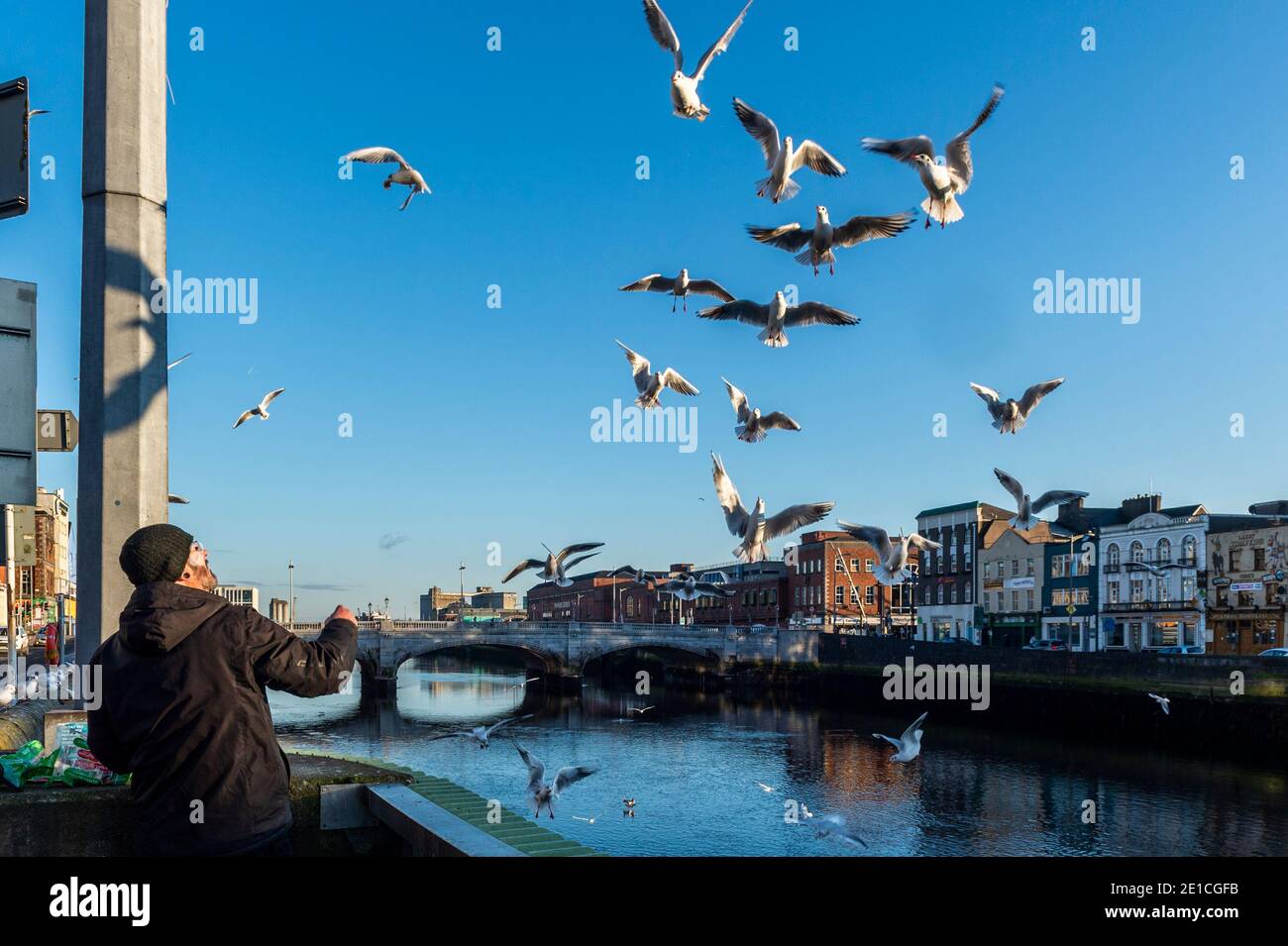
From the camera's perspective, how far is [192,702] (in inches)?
144

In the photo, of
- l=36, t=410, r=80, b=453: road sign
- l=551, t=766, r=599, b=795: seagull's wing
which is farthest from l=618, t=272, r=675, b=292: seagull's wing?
l=36, t=410, r=80, b=453: road sign

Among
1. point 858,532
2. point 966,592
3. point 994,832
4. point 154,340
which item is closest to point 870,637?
point 966,592

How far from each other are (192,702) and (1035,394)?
703 inches

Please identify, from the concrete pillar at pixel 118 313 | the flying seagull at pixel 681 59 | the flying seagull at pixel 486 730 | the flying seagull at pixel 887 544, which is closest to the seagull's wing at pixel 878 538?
the flying seagull at pixel 887 544

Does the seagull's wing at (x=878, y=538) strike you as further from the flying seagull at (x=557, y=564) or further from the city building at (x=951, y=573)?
the city building at (x=951, y=573)

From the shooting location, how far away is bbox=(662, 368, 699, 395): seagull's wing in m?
19.0

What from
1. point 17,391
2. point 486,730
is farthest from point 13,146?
point 486,730

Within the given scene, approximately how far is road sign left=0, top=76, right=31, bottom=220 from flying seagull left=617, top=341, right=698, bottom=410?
14.9 meters

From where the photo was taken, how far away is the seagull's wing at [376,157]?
17.0 metres

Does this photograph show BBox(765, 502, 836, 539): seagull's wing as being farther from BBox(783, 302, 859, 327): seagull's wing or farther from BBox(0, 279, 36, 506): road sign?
BBox(0, 279, 36, 506): road sign

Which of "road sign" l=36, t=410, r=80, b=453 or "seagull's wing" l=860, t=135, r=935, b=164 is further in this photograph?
"seagull's wing" l=860, t=135, r=935, b=164

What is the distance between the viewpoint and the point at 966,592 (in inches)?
3250
